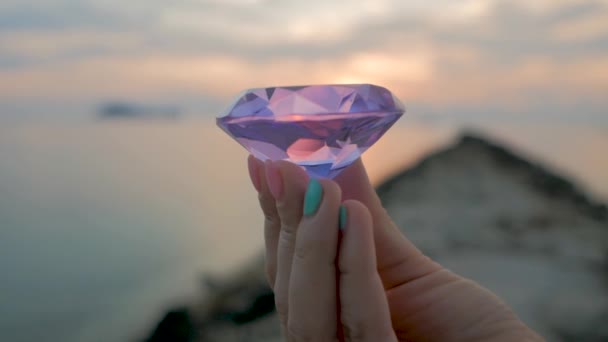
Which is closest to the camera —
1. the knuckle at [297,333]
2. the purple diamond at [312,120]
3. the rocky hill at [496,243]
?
the purple diamond at [312,120]

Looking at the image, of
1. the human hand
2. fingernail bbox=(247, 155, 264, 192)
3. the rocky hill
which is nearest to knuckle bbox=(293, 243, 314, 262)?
the human hand

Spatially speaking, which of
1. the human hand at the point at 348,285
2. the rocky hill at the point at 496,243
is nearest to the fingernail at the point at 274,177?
the human hand at the point at 348,285

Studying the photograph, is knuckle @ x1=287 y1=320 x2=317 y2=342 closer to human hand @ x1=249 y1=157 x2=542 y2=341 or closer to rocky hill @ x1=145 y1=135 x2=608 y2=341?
human hand @ x1=249 y1=157 x2=542 y2=341

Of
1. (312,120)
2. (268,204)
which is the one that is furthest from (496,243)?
(312,120)

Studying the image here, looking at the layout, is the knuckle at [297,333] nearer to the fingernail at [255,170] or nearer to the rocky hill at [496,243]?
the fingernail at [255,170]

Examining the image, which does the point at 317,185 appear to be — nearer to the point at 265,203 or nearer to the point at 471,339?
the point at 265,203

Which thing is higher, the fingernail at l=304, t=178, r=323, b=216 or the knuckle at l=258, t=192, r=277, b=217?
the fingernail at l=304, t=178, r=323, b=216
